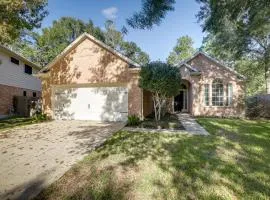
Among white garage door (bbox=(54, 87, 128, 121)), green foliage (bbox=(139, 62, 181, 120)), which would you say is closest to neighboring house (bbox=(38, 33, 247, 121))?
white garage door (bbox=(54, 87, 128, 121))

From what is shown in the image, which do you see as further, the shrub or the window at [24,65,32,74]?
the window at [24,65,32,74]

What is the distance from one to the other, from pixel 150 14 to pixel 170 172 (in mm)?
3905

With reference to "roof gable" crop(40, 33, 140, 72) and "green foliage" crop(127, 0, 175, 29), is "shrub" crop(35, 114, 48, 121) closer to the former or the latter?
"roof gable" crop(40, 33, 140, 72)

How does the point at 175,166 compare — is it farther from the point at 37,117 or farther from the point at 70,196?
the point at 37,117

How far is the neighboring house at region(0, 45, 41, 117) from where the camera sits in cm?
1630

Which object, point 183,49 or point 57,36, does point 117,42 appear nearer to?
point 57,36

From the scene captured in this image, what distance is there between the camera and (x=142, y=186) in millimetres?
3971

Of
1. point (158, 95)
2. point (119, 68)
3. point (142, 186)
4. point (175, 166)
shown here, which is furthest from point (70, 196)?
point (119, 68)

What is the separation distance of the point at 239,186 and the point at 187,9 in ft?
15.4

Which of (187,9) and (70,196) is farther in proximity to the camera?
(187,9)

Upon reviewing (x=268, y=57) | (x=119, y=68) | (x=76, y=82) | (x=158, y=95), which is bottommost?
(x=158, y=95)

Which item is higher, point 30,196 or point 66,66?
point 66,66

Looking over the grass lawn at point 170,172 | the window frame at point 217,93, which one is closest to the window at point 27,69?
the grass lawn at point 170,172

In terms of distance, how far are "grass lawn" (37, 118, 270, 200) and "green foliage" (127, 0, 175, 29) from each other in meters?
3.73
